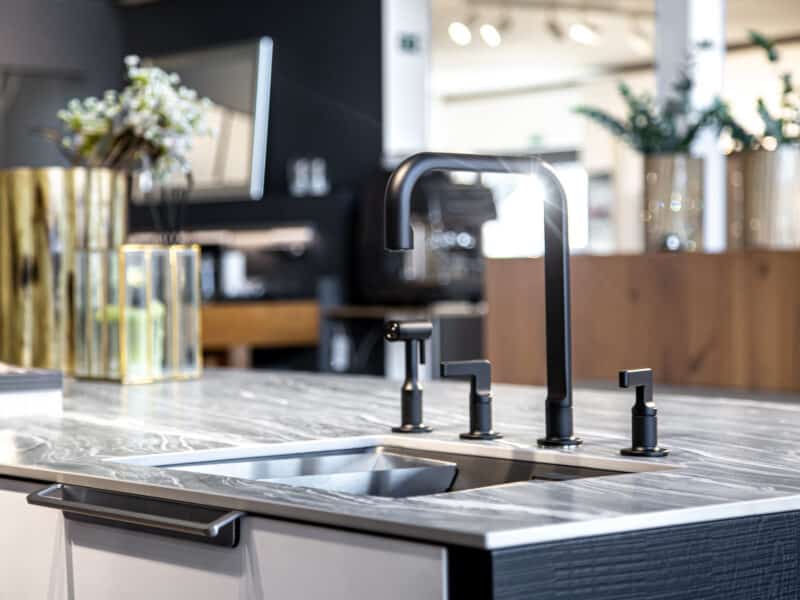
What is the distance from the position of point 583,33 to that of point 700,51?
19.2 ft

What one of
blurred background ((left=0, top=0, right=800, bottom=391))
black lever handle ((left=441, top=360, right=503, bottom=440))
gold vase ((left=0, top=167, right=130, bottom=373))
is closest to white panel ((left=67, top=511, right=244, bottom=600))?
black lever handle ((left=441, top=360, right=503, bottom=440))

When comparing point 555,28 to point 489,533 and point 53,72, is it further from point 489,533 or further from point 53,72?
point 489,533

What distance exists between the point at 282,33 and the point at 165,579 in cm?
698

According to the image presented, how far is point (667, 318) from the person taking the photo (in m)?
3.39

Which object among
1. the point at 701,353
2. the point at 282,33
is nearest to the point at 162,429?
the point at 701,353

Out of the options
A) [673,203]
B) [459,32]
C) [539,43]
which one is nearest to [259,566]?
[673,203]

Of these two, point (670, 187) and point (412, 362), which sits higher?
point (670, 187)

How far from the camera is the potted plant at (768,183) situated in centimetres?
→ 330

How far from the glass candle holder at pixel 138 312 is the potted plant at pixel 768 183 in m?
1.61

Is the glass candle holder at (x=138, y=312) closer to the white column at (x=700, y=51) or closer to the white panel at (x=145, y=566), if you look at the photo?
the white panel at (x=145, y=566)

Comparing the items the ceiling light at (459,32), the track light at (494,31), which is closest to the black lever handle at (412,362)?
the track light at (494,31)

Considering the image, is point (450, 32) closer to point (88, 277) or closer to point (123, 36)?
point (123, 36)

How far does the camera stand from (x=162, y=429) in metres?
1.66

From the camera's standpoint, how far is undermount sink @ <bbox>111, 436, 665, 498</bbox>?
4.50 ft
